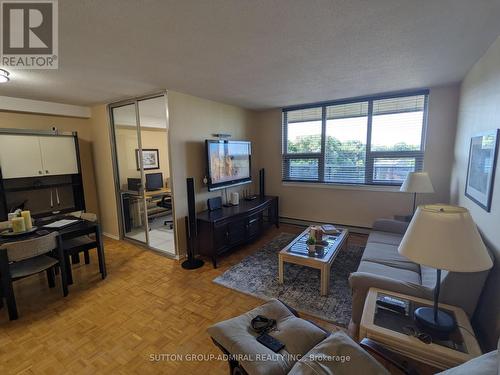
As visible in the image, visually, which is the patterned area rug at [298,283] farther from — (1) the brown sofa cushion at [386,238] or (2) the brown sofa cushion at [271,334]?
(2) the brown sofa cushion at [271,334]

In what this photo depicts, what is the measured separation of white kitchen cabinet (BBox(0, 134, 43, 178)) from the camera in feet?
10.1

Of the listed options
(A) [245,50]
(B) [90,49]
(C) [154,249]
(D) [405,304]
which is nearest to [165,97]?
(B) [90,49]

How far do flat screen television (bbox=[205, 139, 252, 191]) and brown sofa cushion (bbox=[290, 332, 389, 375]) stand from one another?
267 centimetres

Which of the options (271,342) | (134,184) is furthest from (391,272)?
(134,184)

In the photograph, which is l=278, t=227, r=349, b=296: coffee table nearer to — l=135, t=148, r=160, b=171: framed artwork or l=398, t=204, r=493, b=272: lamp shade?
l=398, t=204, r=493, b=272: lamp shade

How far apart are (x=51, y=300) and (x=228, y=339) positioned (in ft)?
7.55

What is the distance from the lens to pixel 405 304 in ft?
5.14

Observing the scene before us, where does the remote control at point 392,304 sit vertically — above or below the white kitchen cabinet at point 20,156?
below

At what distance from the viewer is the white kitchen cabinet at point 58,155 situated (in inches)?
136

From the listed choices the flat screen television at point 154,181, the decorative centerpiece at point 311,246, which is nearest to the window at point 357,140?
the decorative centerpiece at point 311,246

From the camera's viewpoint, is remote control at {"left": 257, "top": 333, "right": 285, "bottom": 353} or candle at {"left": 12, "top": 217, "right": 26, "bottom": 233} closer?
remote control at {"left": 257, "top": 333, "right": 285, "bottom": 353}

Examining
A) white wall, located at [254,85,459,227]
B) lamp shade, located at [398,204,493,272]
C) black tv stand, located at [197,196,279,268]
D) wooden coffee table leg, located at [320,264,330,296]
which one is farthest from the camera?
white wall, located at [254,85,459,227]

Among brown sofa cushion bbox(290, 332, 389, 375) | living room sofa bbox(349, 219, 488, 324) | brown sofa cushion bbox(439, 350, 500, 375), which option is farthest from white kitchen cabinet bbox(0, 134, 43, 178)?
brown sofa cushion bbox(439, 350, 500, 375)

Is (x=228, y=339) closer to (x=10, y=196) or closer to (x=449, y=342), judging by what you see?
(x=449, y=342)
